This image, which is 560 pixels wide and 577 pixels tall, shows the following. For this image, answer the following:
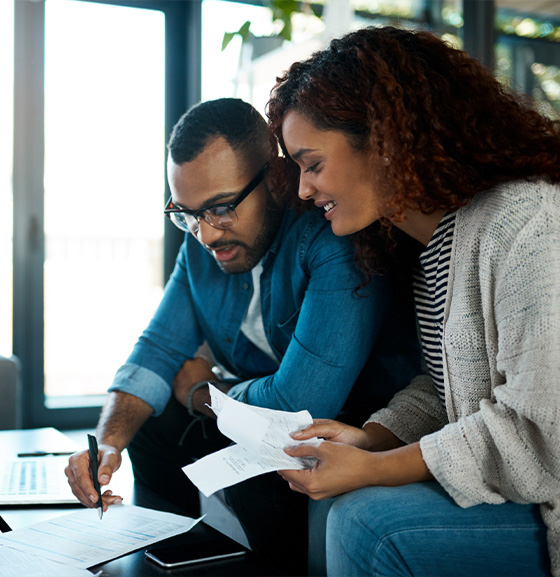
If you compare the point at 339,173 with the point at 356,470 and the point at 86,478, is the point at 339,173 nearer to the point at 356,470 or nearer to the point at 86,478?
the point at 356,470

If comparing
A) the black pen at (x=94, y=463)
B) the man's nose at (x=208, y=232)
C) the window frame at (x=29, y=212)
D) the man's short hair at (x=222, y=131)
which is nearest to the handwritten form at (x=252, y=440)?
the black pen at (x=94, y=463)

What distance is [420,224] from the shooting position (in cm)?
121

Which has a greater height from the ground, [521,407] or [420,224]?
[420,224]

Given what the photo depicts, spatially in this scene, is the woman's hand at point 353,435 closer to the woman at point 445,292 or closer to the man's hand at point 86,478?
the woman at point 445,292

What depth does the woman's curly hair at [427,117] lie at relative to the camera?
108cm

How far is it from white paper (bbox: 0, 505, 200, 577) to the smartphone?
0.05 metres

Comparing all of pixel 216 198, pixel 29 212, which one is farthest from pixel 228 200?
pixel 29 212

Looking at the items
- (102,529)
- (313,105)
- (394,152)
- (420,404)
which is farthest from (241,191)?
(102,529)

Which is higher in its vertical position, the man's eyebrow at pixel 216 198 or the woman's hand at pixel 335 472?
the man's eyebrow at pixel 216 198

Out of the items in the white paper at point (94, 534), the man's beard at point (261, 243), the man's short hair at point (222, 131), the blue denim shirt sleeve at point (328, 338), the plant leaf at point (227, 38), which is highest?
the plant leaf at point (227, 38)

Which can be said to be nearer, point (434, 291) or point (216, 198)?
Answer: point (434, 291)

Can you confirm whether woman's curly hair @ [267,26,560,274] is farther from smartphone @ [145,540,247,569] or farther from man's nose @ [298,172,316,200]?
smartphone @ [145,540,247,569]

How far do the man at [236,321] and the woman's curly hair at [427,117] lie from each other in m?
0.25

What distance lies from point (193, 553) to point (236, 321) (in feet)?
2.30
